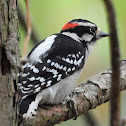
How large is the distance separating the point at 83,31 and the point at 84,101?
1050 mm

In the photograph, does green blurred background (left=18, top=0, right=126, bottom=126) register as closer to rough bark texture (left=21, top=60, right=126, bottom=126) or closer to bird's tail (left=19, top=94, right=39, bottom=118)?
rough bark texture (left=21, top=60, right=126, bottom=126)

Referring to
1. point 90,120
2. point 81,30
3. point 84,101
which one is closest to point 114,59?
point 84,101

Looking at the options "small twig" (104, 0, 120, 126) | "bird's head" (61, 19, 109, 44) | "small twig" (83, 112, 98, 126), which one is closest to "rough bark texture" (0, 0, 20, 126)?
"small twig" (104, 0, 120, 126)

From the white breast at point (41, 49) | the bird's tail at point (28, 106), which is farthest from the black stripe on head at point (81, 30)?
the bird's tail at point (28, 106)

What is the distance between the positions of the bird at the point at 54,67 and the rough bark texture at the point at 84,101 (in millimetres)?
88

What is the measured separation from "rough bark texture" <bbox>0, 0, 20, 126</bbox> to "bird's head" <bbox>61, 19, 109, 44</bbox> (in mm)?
1767

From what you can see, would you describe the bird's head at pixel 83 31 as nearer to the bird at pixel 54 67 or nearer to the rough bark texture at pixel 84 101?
the bird at pixel 54 67

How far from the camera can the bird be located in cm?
262

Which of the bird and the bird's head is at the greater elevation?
the bird's head

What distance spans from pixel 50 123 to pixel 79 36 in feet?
4.45

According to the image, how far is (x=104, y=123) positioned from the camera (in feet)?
15.9

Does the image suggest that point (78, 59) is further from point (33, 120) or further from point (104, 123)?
point (104, 123)

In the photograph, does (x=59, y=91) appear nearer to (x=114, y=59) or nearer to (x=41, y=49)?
(x=41, y=49)

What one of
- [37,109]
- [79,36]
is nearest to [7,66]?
[37,109]
